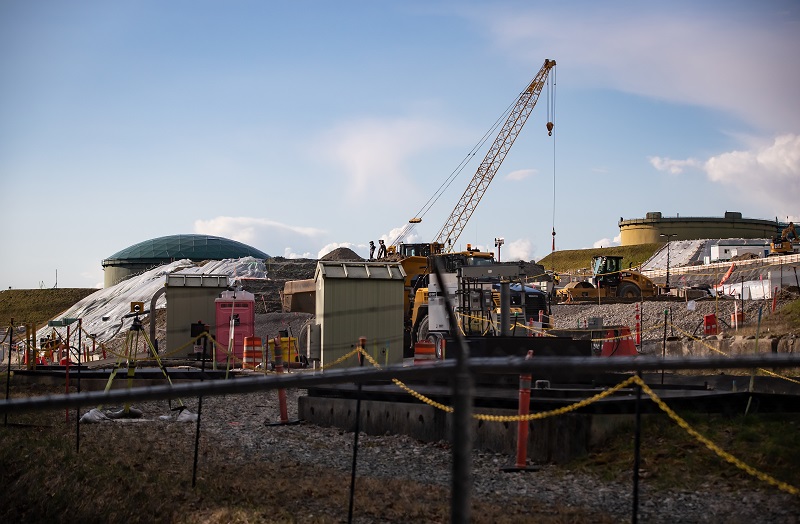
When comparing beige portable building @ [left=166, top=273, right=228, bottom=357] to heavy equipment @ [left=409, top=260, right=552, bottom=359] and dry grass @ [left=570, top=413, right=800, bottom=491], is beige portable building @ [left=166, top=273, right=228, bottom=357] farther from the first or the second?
dry grass @ [left=570, top=413, right=800, bottom=491]

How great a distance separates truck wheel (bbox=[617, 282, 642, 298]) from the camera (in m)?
41.1

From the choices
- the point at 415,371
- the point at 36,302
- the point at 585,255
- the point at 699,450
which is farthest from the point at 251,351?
the point at 585,255

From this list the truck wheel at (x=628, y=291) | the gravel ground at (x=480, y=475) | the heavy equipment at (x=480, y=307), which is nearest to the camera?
the gravel ground at (x=480, y=475)

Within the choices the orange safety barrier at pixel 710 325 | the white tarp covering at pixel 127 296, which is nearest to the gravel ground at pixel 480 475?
the orange safety barrier at pixel 710 325

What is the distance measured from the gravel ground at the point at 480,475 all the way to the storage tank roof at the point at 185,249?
92.8m

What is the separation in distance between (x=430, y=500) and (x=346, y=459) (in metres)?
2.54

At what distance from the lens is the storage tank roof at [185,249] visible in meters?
105

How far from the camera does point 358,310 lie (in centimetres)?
2298

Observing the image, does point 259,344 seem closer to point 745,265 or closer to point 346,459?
point 346,459

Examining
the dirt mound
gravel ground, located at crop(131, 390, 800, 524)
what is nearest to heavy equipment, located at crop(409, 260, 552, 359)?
gravel ground, located at crop(131, 390, 800, 524)

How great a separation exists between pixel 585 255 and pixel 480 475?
3998 inches

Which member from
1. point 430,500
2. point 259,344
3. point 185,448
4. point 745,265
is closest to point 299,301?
point 259,344

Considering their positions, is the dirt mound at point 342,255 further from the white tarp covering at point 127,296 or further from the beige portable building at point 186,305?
the beige portable building at point 186,305

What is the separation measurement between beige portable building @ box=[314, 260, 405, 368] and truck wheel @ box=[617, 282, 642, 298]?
814 inches
